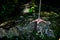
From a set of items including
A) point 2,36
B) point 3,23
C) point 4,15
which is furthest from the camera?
point 4,15

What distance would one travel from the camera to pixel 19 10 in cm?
540

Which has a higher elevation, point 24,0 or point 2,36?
point 24,0

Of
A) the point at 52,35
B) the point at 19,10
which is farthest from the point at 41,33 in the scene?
the point at 19,10

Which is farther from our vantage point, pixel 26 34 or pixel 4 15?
pixel 4 15

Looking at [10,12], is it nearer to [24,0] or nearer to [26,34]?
[24,0]

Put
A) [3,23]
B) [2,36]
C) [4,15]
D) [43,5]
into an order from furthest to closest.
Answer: [43,5], [4,15], [3,23], [2,36]

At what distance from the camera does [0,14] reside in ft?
17.1

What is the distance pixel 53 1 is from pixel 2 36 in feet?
7.37

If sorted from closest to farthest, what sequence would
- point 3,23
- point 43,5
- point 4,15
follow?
point 3,23
point 4,15
point 43,5

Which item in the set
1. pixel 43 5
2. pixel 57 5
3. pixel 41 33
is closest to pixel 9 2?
pixel 43 5

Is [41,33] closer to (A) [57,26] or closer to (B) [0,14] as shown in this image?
(A) [57,26]

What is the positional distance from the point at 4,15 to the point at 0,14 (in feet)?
0.39

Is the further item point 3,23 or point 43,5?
point 43,5

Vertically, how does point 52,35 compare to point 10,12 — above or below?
below
